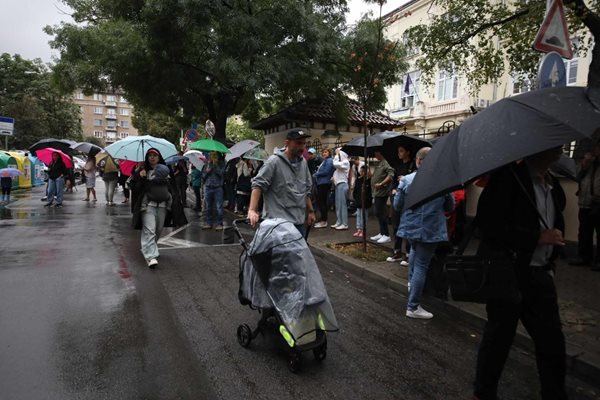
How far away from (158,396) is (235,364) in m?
0.68

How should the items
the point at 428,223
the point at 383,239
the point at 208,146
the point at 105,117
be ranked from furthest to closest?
the point at 105,117, the point at 208,146, the point at 383,239, the point at 428,223

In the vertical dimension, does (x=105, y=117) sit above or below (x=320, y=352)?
above

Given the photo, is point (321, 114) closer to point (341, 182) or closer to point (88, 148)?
point (341, 182)

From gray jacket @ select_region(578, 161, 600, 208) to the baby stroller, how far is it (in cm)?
544

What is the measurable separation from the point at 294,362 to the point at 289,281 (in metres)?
0.64

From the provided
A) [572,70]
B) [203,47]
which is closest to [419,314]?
[203,47]

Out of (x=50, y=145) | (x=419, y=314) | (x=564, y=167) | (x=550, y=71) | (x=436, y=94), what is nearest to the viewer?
(x=564, y=167)

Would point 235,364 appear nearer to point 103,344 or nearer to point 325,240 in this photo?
point 103,344

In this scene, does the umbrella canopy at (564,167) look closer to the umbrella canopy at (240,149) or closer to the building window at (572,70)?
the umbrella canopy at (240,149)

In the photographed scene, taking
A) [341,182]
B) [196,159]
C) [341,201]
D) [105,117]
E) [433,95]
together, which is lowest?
[341,201]

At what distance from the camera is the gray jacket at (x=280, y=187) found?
158 inches

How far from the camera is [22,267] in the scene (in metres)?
6.25

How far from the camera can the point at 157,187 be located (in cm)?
650

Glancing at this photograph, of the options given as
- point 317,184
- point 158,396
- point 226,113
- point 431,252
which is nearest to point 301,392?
point 158,396
